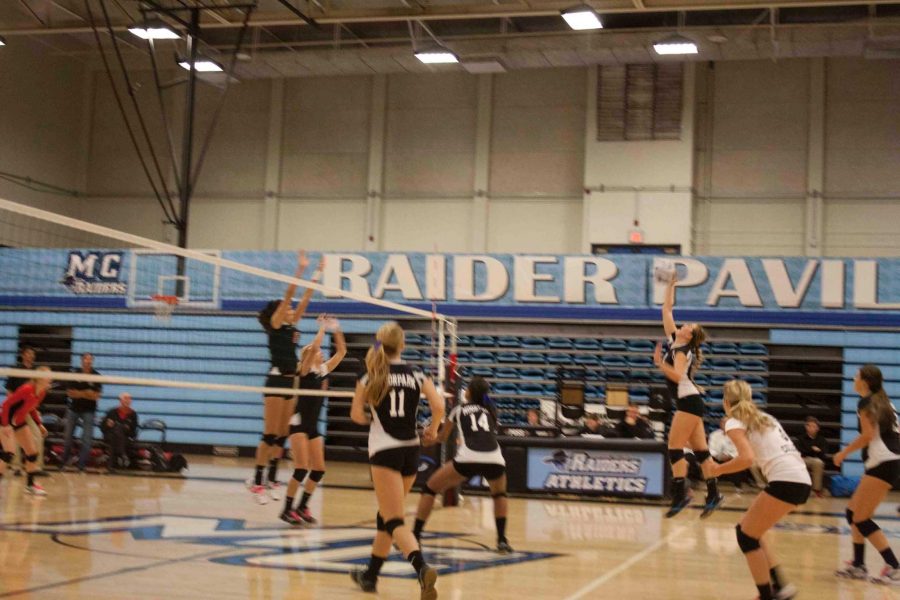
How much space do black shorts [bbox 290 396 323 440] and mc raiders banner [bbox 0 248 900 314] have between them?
8.99 metres

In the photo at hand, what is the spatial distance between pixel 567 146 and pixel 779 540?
15.4 m

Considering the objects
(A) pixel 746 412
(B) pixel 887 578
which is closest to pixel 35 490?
(A) pixel 746 412

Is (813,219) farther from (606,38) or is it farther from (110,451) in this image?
(110,451)

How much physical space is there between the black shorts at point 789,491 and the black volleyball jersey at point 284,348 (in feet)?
18.0

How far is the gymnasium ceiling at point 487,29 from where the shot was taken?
20.8m

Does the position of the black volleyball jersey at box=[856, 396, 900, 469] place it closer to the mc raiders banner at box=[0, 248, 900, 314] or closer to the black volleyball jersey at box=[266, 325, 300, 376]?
the black volleyball jersey at box=[266, 325, 300, 376]

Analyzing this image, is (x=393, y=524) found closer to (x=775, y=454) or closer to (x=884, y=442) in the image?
(x=775, y=454)

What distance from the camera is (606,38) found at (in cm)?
2231

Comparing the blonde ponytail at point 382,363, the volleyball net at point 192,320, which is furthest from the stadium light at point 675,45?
the blonde ponytail at point 382,363

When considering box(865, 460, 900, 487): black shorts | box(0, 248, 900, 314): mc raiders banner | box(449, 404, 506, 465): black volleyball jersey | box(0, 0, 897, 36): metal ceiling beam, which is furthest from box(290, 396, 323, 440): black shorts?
box(0, 0, 897, 36): metal ceiling beam

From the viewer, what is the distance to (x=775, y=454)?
7410mm

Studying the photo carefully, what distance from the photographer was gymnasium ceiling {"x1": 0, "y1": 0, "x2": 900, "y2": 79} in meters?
20.8

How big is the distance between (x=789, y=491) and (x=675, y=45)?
14733 millimetres

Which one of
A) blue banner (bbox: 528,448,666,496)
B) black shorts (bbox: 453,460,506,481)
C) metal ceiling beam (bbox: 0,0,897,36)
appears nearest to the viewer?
black shorts (bbox: 453,460,506,481)
